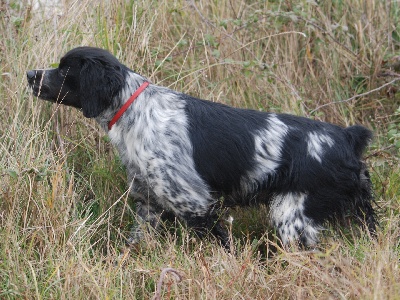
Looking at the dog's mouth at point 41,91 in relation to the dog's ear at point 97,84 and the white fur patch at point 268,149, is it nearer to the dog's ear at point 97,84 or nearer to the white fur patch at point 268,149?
the dog's ear at point 97,84

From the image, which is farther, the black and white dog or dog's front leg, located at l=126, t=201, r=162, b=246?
dog's front leg, located at l=126, t=201, r=162, b=246

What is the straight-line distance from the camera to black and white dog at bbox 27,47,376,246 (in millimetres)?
4859

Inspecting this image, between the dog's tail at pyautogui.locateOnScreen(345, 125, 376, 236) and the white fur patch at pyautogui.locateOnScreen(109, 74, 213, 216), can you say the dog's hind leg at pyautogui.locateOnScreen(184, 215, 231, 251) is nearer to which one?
the white fur patch at pyautogui.locateOnScreen(109, 74, 213, 216)

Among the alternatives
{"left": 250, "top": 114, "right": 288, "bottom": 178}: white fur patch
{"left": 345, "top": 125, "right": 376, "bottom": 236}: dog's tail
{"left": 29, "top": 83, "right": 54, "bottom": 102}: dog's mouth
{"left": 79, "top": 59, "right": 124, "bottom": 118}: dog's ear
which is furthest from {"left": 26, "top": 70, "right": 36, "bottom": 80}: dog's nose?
{"left": 345, "top": 125, "right": 376, "bottom": 236}: dog's tail

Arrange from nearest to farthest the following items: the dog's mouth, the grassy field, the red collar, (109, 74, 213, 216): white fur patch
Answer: the grassy field
(109, 74, 213, 216): white fur patch
the red collar
the dog's mouth

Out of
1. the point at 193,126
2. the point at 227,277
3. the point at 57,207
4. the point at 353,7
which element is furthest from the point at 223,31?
the point at 227,277

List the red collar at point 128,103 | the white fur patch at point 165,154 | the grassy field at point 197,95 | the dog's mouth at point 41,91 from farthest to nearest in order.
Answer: the dog's mouth at point 41,91 < the red collar at point 128,103 < the white fur patch at point 165,154 < the grassy field at point 197,95

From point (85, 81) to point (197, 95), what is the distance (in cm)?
160

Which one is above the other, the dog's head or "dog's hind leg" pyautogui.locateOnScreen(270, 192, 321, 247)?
the dog's head

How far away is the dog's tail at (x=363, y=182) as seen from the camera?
16.2ft

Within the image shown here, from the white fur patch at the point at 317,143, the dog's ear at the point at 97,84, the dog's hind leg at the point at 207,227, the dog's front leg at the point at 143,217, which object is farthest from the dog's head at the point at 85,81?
the white fur patch at the point at 317,143

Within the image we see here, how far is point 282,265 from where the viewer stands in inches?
185

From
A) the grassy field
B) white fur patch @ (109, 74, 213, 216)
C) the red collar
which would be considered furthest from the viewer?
the red collar

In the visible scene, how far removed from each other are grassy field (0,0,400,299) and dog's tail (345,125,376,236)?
0.11 meters
